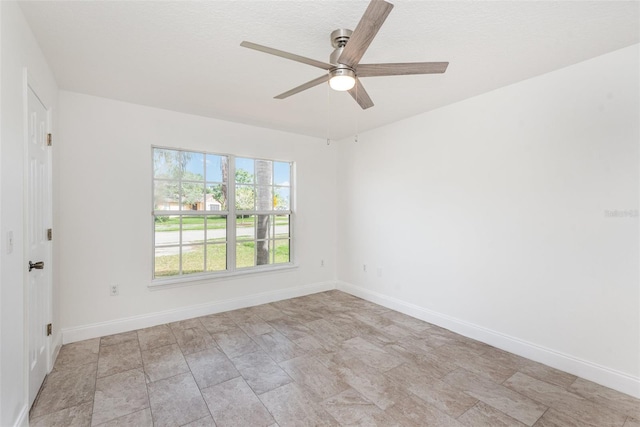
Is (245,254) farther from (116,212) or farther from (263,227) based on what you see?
(116,212)

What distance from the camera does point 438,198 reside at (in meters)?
3.48

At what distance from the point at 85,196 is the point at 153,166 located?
74 centimetres

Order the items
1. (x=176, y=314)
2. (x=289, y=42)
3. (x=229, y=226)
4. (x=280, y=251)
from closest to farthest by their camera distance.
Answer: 1. (x=289, y=42)
2. (x=176, y=314)
3. (x=229, y=226)
4. (x=280, y=251)

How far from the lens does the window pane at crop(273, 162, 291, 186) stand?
451 cm

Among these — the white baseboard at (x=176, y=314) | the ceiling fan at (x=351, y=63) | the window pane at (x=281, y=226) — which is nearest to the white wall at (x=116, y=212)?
the white baseboard at (x=176, y=314)

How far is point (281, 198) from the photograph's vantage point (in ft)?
15.0

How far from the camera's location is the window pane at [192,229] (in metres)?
3.72

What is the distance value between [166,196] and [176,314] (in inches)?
56.6

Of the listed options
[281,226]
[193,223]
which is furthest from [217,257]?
[281,226]

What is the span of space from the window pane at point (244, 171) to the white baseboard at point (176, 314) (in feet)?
5.36

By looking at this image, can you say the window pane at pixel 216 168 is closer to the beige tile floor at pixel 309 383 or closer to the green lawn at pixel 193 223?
the green lawn at pixel 193 223

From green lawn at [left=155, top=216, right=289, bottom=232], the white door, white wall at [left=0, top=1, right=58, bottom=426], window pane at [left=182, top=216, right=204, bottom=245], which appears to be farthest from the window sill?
white wall at [left=0, top=1, right=58, bottom=426]

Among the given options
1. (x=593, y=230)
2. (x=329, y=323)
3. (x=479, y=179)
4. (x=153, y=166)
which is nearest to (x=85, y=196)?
(x=153, y=166)

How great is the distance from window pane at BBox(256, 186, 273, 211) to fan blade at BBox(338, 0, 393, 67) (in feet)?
9.42
